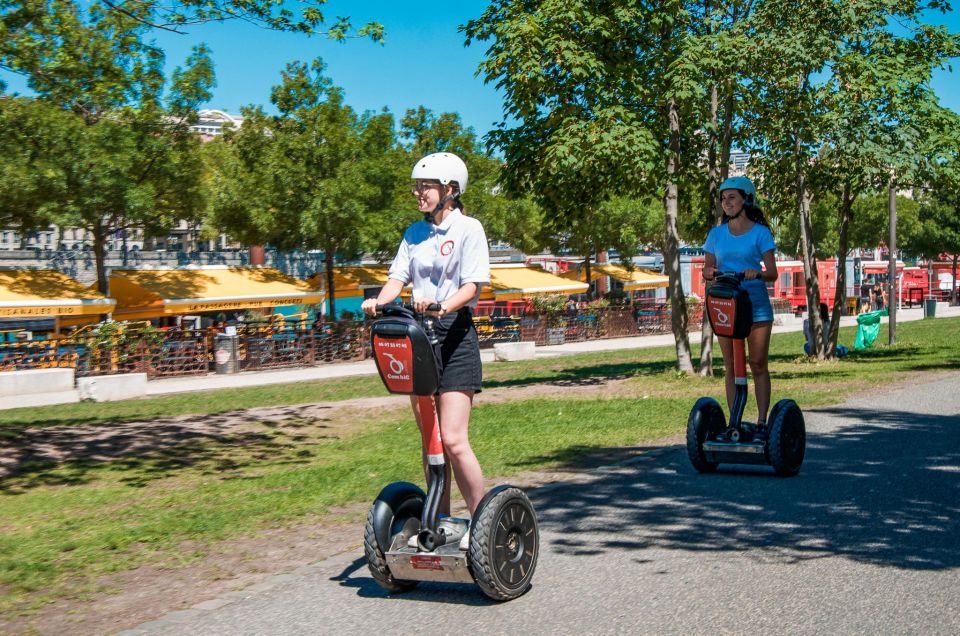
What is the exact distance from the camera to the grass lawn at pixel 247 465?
19.8 feet

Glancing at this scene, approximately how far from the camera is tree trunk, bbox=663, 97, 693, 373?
17078mm

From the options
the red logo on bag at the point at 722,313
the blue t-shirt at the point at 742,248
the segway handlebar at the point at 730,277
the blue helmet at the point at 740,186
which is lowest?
the red logo on bag at the point at 722,313

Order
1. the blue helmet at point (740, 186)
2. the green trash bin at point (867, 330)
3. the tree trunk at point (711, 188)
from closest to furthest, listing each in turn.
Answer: the blue helmet at point (740, 186) → the tree trunk at point (711, 188) → the green trash bin at point (867, 330)

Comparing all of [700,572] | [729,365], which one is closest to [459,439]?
[700,572]

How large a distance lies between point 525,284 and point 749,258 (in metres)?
31.2

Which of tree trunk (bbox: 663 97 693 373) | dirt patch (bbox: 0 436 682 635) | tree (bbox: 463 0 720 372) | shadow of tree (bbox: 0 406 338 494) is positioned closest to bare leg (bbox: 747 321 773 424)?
dirt patch (bbox: 0 436 682 635)

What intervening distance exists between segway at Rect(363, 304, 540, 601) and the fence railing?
20.9 metres

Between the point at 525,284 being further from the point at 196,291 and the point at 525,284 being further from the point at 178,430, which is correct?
the point at 178,430

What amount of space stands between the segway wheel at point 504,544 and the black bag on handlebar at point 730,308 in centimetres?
277

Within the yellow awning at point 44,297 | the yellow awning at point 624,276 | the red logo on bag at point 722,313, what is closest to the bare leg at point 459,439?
the red logo on bag at point 722,313

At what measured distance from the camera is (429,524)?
461cm

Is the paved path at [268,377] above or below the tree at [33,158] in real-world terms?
below

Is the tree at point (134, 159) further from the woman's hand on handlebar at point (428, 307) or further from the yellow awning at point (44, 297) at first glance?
the woman's hand on handlebar at point (428, 307)

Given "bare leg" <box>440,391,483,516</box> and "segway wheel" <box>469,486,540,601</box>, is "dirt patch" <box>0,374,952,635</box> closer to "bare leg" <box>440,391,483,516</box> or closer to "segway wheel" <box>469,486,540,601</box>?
"bare leg" <box>440,391,483,516</box>
